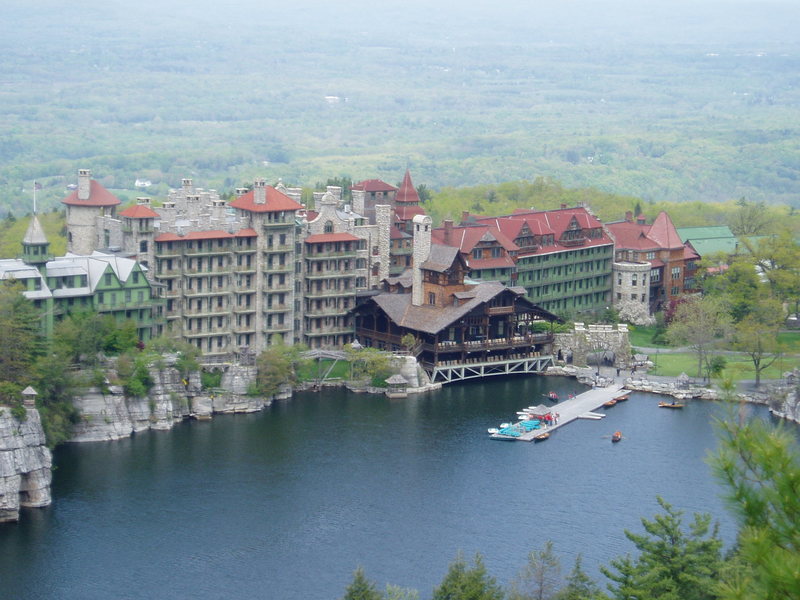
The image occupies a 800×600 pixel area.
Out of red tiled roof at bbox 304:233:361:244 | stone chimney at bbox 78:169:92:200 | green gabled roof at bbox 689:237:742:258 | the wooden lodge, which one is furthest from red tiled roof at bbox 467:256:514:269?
stone chimney at bbox 78:169:92:200

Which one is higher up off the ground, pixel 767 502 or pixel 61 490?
pixel 767 502

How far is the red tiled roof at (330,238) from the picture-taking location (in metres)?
117

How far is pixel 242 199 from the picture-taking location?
378 ft

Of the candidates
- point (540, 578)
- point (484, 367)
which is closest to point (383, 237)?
point (484, 367)

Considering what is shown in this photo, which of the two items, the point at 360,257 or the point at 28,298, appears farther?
the point at 360,257

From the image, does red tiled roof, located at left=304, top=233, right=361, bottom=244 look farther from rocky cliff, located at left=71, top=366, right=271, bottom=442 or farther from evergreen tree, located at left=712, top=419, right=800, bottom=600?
evergreen tree, located at left=712, top=419, right=800, bottom=600

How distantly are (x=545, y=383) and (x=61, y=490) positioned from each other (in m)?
39.6

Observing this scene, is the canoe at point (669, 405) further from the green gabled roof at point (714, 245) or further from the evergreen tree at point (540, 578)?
the evergreen tree at point (540, 578)

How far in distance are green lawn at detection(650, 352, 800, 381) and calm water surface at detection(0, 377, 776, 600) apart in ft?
25.8

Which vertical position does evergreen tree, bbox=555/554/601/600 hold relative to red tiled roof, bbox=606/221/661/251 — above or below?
below

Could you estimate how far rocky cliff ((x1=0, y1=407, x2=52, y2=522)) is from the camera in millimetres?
82438

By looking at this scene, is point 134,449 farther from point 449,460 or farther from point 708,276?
point 708,276

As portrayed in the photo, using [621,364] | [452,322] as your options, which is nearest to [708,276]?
[621,364]

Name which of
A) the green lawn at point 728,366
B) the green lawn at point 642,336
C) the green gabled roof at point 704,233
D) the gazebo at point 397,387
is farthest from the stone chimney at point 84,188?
the green gabled roof at point 704,233
